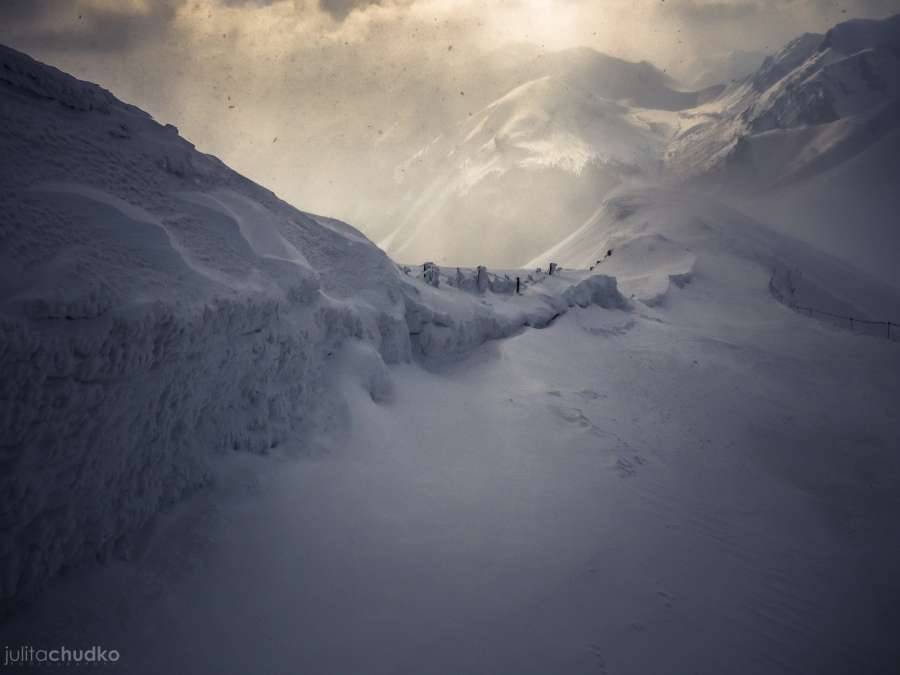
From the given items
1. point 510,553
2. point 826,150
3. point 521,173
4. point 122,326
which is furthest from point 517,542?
point 826,150

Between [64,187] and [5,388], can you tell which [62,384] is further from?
[64,187]

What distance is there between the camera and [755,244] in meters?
31.1

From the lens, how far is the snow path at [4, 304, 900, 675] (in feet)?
10.8

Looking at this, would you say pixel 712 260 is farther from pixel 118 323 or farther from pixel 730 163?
pixel 730 163

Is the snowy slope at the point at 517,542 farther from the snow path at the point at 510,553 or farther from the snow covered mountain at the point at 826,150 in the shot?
the snow covered mountain at the point at 826,150

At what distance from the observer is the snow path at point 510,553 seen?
331 cm

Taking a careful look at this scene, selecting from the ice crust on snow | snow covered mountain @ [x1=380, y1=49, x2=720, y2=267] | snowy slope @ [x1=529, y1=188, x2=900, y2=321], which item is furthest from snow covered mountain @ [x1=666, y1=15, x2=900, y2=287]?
the ice crust on snow

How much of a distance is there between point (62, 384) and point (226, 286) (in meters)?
1.78

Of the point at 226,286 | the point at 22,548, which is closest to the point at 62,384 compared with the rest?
the point at 22,548

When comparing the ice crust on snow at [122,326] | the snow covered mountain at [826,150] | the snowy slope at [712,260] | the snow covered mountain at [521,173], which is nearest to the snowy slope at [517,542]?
the ice crust on snow at [122,326]

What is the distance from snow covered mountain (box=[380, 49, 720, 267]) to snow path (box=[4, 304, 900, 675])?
Answer: 42.0m

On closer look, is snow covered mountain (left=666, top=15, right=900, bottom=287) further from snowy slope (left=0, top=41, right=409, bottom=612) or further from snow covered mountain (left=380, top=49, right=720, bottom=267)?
snowy slope (left=0, top=41, right=409, bottom=612)

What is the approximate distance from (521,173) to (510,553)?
5462 cm

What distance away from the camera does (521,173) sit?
176 ft
